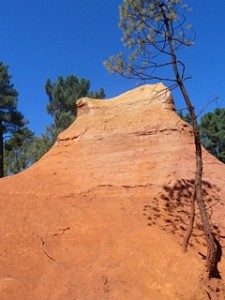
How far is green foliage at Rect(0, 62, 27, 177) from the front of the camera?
100 ft

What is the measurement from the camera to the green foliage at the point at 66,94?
1193 inches

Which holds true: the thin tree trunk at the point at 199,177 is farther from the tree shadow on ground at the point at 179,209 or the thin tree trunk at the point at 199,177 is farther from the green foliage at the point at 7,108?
the green foliage at the point at 7,108

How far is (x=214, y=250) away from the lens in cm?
796

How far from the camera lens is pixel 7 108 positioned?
103 feet

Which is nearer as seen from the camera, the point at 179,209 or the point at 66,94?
the point at 179,209

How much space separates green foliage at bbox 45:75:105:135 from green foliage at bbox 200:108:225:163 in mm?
10120

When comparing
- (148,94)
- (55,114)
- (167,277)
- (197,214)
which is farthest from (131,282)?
(55,114)

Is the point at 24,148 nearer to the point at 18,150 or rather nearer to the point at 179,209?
the point at 18,150

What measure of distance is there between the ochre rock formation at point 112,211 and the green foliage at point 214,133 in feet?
74.8

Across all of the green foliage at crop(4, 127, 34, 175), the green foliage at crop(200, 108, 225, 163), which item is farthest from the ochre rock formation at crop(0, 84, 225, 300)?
the green foliage at crop(200, 108, 225, 163)

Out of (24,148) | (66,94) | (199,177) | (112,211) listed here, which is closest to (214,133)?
(66,94)

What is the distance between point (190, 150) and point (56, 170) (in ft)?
11.7

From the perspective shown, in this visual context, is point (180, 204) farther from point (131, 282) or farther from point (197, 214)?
point (131, 282)

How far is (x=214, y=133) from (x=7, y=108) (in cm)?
1645
